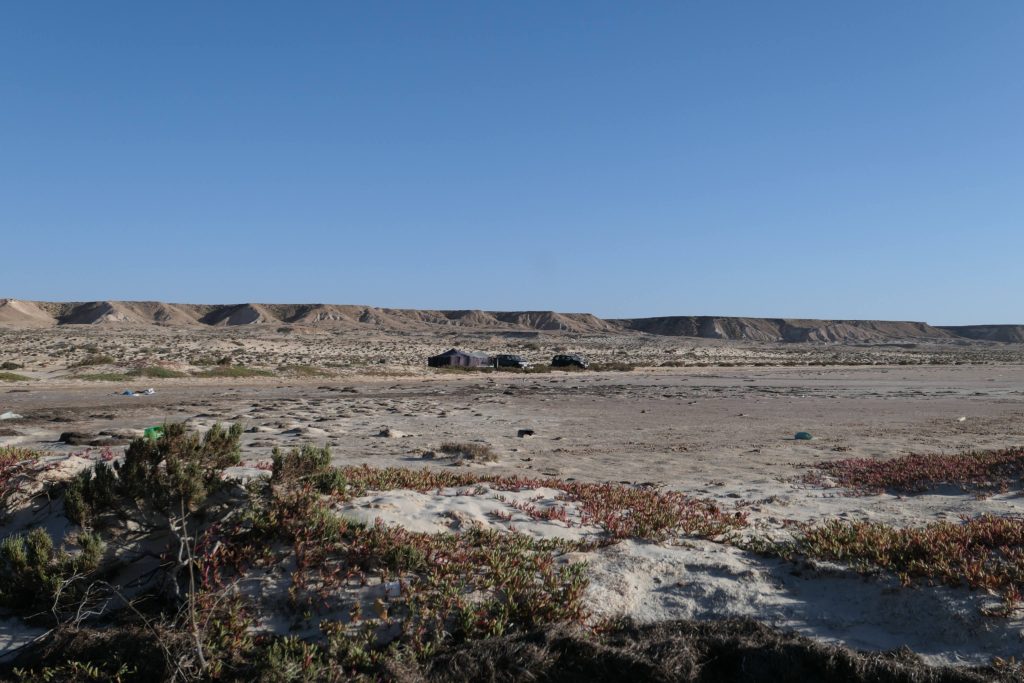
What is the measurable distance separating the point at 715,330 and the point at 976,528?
151459 millimetres

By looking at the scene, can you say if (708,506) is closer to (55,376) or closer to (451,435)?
(451,435)

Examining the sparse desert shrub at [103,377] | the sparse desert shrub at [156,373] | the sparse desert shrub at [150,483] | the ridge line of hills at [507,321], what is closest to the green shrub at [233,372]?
the sparse desert shrub at [156,373]

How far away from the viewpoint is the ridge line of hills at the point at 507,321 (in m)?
128

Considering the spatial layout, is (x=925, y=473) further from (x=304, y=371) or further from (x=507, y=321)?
(x=507, y=321)

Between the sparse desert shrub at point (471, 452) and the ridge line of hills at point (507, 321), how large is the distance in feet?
375

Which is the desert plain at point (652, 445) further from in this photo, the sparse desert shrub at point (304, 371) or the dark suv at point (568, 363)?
the dark suv at point (568, 363)

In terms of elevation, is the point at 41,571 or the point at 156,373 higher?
the point at 41,571

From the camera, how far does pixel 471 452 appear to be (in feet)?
47.9

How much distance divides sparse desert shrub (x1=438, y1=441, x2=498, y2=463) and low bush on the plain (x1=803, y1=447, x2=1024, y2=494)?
19.7 ft

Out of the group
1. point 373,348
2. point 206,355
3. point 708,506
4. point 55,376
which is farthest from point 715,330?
point 708,506

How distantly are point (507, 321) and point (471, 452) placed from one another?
152 metres

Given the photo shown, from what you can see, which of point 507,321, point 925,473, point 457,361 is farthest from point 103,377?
point 507,321

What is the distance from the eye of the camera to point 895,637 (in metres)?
5.67

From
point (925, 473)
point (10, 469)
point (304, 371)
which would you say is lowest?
point (304, 371)
